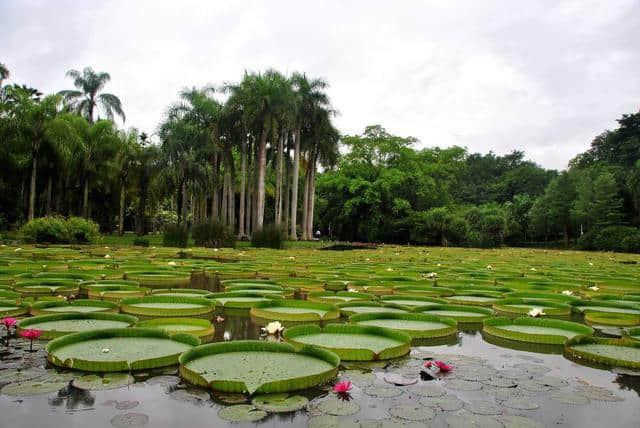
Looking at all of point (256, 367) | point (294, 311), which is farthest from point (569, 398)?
point (294, 311)

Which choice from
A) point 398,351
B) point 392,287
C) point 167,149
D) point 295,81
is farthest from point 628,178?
point 398,351

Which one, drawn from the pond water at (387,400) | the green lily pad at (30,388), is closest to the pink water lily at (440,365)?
the pond water at (387,400)

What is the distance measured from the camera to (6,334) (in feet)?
14.5

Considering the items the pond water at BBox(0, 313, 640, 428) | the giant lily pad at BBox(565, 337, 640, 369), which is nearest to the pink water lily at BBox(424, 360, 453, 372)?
the pond water at BBox(0, 313, 640, 428)

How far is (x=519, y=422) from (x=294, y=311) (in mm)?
3634

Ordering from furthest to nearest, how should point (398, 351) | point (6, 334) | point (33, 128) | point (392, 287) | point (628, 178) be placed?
point (628, 178) < point (33, 128) < point (392, 287) < point (6, 334) < point (398, 351)

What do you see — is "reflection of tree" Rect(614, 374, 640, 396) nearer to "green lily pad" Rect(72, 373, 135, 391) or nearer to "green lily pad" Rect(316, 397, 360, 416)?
"green lily pad" Rect(316, 397, 360, 416)

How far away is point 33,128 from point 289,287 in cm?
2210

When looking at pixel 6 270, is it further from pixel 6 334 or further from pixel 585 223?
pixel 585 223

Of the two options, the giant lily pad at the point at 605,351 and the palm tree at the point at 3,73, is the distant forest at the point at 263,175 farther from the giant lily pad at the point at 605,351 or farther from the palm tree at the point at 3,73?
the giant lily pad at the point at 605,351

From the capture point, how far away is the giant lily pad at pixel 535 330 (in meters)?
4.78

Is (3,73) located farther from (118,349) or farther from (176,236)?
(118,349)

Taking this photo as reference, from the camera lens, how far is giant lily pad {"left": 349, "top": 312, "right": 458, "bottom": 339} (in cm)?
494

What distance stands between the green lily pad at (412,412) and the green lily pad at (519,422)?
0.40 m
